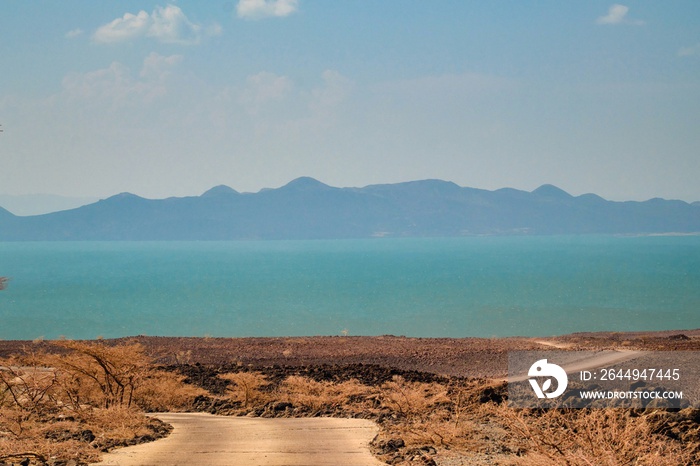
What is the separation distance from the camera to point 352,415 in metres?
14.2

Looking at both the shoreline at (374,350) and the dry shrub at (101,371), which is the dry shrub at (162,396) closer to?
the dry shrub at (101,371)

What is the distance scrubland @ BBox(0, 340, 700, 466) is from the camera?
742cm

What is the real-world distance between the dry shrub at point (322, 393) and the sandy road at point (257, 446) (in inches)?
136

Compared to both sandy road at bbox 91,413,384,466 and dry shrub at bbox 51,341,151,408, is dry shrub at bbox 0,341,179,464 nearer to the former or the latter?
dry shrub at bbox 51,341,151,408

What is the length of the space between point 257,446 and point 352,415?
15.4 ft

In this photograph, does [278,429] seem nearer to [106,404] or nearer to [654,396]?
[106,404]

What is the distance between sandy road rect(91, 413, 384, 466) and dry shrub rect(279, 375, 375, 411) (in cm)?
345

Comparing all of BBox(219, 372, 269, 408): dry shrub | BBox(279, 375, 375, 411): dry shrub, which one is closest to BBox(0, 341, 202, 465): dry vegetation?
BBox(219, 372, 269, 408): dry shrub

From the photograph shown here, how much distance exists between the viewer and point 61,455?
→ 8.64 m

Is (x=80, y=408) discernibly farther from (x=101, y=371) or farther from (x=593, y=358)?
(x=593, y=358)

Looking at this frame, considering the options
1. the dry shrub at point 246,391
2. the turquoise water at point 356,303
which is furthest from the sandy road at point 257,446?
the turquoise water at point 356,303

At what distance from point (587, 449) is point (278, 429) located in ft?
18.7

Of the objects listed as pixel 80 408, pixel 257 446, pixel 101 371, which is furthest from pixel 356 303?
pixel 257 446

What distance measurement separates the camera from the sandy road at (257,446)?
8859mm
